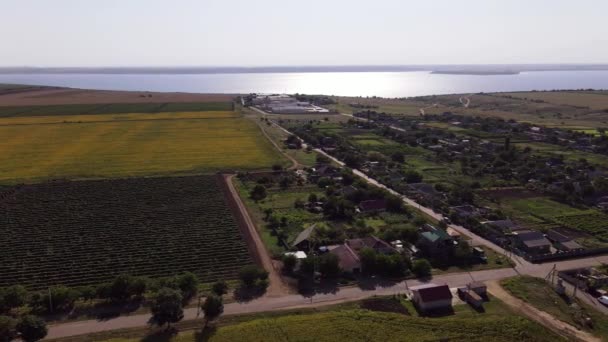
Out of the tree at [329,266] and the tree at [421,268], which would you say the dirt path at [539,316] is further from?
the tree at [329,266]

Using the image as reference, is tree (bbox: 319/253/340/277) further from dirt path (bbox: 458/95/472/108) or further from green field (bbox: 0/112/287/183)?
dirt path (bbox: 458/95/472/108)

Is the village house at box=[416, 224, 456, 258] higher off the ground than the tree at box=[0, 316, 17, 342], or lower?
higher

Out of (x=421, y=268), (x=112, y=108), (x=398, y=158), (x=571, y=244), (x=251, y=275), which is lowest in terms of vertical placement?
(x=421, y=268)

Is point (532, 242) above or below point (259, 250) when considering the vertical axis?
above

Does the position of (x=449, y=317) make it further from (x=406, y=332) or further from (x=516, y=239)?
(x=516, y=239)

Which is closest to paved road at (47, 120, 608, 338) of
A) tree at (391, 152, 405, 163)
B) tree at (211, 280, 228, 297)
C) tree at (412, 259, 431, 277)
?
tree at (412, 259, 431, 277)

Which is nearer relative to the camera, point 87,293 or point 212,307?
point 212,307

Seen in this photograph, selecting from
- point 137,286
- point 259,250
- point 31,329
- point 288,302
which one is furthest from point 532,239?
point 31,329

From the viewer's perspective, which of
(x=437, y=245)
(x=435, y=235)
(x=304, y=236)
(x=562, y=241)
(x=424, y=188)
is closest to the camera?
(x=437, y=245)

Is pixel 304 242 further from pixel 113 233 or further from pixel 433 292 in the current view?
pixel 113 233
